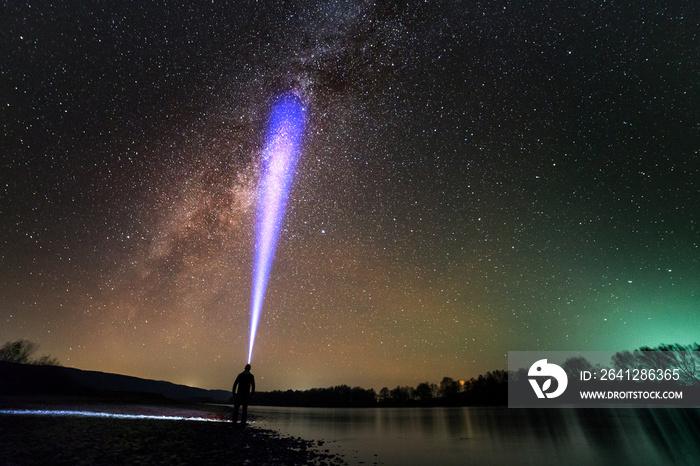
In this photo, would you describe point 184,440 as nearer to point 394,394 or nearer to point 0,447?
point 0,447

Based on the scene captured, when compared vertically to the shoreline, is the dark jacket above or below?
above

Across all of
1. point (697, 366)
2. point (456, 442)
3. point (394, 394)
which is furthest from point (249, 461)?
point (394, 394)

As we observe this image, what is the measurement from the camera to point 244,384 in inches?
631

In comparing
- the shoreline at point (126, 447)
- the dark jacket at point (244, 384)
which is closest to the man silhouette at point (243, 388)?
the dark jacket at point (244, 384)

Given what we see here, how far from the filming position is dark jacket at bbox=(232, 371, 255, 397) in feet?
52.5

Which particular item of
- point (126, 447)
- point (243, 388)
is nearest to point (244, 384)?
point (243, 388)

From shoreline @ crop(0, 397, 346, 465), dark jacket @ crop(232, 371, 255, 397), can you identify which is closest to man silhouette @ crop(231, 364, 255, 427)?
dark jacket @ crop(232, 371, 255, 397)

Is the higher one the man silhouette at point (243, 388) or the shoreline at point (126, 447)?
the man silhouette at point (243, 388)

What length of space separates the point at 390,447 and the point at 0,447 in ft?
40.8

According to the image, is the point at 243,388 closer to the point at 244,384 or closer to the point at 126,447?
the point at 244,384

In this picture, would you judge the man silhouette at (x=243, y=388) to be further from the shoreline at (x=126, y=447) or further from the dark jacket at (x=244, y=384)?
the shoreline at (x=126, y=447)

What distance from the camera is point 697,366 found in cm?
7244

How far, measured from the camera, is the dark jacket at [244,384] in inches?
630

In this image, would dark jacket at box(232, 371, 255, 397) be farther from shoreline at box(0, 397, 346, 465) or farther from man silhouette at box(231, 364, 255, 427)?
shoreline at box(0, 397, 346, 465)
